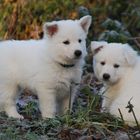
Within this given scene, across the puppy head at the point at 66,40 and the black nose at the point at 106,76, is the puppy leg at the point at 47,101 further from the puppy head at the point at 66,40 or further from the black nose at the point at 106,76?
the black nose at the point at 106,76

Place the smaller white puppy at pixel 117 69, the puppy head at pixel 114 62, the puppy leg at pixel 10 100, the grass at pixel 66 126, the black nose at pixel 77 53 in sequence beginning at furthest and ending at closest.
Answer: the puppy leg at pixel 10 100 < the puppy head at pixel 114 62 < the smaller white puppy at pixel 117 69 < the black nose at pixel 77 53 < the grass at pixel 66 126

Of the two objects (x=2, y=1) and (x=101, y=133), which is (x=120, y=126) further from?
(x=2, y=1)

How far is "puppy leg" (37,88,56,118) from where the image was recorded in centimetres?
812

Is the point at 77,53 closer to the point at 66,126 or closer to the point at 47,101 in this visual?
the point at 47,101

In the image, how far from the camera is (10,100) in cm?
856

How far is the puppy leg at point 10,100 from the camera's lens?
27.8 ft

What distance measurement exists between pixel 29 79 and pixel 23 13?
24.1 feet

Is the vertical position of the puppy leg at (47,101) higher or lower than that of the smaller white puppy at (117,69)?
lower

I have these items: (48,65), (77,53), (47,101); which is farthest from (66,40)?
(47,101)

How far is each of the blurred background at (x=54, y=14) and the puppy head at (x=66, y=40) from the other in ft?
21.6

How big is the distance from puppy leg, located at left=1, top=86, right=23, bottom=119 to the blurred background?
6.41 metres

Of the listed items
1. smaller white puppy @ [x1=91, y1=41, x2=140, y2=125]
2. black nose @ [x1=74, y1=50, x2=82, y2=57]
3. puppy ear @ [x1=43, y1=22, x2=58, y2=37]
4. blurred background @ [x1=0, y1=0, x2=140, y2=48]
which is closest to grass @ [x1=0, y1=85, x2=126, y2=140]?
smaller white puppy @ [x1=91, y1=41, x2=140, y2=125]

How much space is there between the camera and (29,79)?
824 cm

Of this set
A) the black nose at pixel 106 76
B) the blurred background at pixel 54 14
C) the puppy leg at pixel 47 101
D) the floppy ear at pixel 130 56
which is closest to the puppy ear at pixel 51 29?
the puppy leg at pixel 47 101
